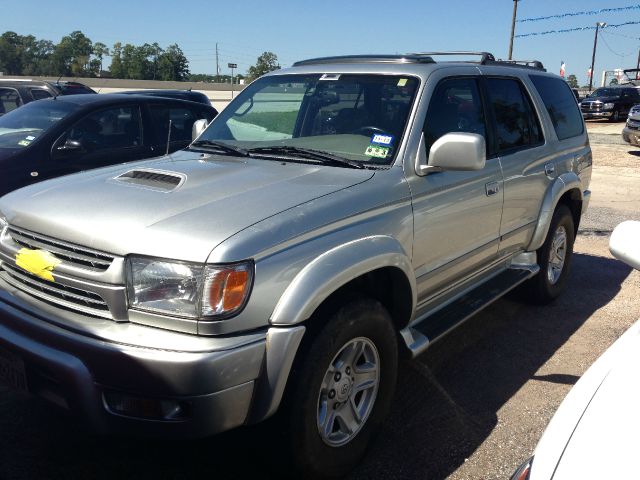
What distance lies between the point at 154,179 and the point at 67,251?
641 millimetres

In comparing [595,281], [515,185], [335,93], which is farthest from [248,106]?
[595,281]

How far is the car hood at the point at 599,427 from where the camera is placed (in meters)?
1.42

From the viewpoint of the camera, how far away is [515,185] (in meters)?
4.09

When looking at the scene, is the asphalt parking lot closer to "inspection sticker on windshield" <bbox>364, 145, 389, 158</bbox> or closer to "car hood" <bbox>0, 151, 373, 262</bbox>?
"car hood" <bbox>0, 151, 373, 262</bbox>

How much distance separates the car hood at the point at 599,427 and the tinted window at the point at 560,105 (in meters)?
3.34

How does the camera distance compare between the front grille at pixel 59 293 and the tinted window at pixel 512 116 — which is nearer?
the front grille at pixel 59 293

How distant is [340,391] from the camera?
2682 millimetres

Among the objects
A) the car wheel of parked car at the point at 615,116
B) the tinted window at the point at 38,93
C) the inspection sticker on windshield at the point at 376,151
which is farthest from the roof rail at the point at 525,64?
the car wheel of parked car at the point at 615,116

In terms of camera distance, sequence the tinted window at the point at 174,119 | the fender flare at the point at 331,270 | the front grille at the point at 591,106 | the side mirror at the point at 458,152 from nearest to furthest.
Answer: the fender flare at the point at 331,270 → the side mirror at the point at 458,152 → the tinted window at the point at 174,119 → the front grille at the point at 591,106

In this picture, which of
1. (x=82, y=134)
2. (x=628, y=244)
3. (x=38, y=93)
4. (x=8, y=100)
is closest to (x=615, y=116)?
(x=38, y=93)

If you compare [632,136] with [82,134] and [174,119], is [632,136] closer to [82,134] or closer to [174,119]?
[174,119]

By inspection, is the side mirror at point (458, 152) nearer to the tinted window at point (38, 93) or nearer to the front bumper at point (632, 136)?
the tinted window at point (38, 93)

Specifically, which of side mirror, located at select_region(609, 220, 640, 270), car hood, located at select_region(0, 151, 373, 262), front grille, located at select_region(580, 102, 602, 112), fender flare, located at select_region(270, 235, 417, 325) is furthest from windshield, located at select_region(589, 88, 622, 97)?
side mirror, located at select_region(609, 220, 640, 270)

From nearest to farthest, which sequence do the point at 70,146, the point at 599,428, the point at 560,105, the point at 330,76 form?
the point at 599,428
the point at 330,76
the point at 560,105
the point at 70,146
